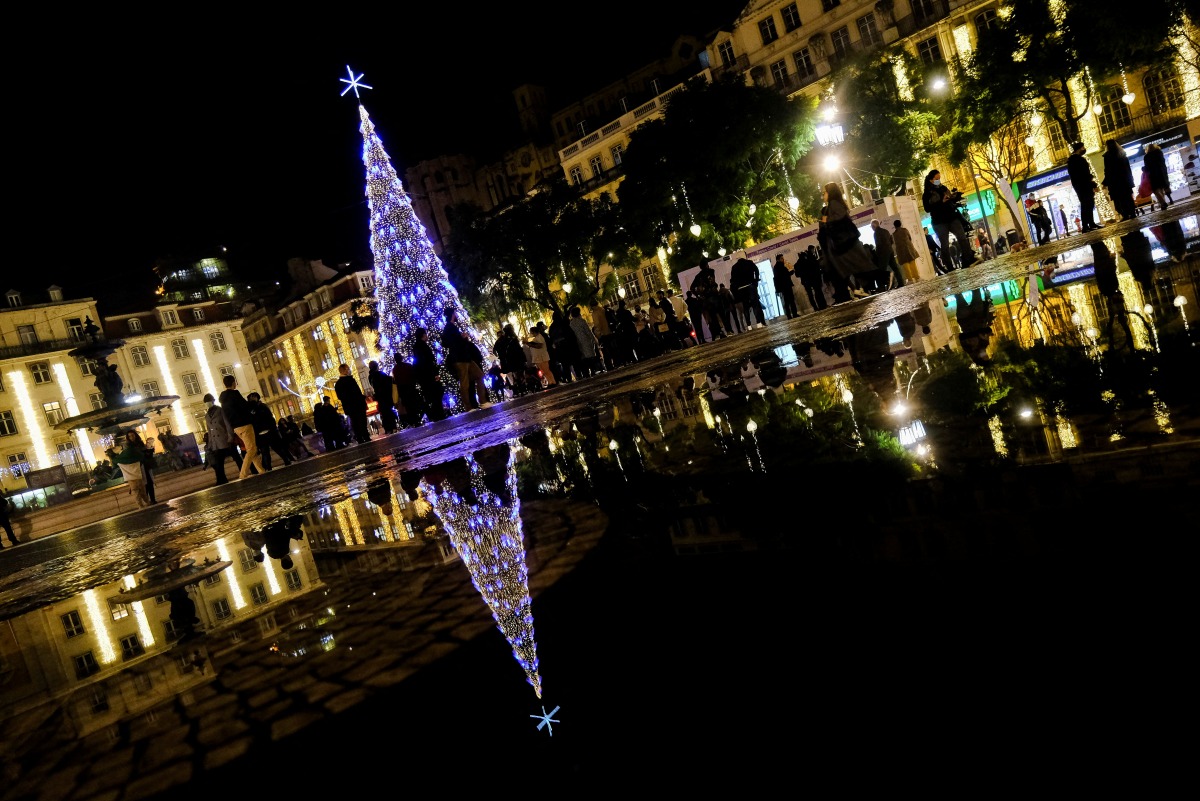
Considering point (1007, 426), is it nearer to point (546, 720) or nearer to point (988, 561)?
point (988, 561)

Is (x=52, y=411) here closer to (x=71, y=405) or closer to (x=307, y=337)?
(x=71, y=405)

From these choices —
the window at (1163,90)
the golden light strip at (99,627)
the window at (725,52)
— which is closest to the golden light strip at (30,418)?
the window at (725,52)

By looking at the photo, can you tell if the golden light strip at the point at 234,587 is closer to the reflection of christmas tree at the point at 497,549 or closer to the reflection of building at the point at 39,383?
the reflection of christmas tree at the point at 497,549

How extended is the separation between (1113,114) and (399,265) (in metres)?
32.4

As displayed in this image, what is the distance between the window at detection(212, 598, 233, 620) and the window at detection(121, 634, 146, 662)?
247mm

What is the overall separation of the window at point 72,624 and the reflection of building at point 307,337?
2604 inches

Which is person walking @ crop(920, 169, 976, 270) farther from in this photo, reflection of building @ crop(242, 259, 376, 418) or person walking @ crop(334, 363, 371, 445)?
reflection of building @ crop(242, 259, 376, 418)

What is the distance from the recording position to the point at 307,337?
77812mm

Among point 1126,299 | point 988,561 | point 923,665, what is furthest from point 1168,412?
point 1126,299

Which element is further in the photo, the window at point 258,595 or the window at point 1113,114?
the window at point 1113,114

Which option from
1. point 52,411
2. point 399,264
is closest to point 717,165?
point 399,264

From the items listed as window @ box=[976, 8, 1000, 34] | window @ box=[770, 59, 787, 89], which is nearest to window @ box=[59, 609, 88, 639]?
window @ box=[976, 8, 1000, 34]

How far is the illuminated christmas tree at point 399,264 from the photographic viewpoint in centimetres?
2641

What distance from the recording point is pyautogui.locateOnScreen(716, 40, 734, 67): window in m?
47.7
